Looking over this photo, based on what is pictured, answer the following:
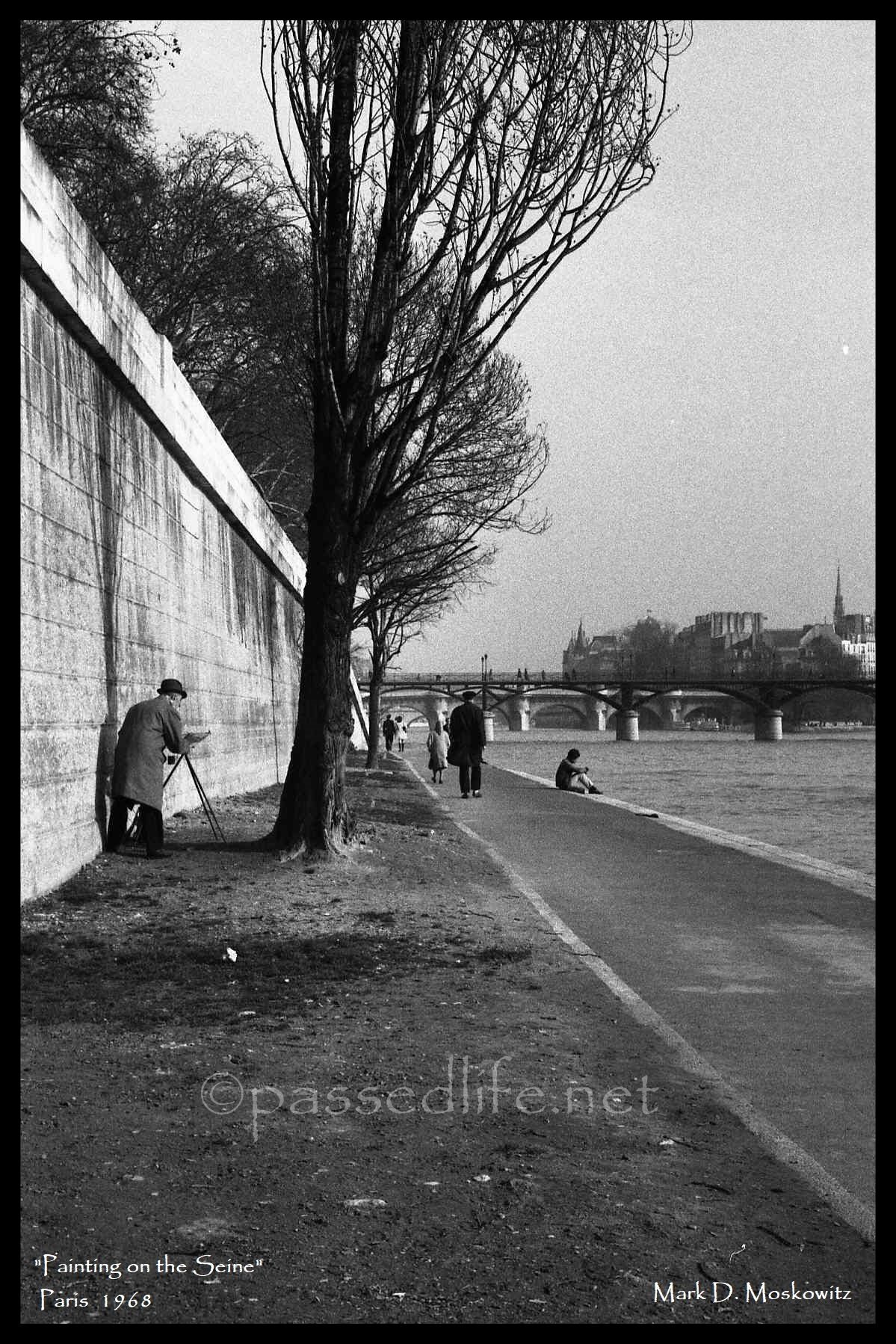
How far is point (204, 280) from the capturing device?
2583 centimetres

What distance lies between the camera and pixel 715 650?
38.1m

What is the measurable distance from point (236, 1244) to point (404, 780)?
24926 millimetres

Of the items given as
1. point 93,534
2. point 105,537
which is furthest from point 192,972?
point 105,537

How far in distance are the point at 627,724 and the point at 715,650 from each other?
218ft

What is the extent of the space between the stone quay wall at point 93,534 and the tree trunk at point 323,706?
1412 mm

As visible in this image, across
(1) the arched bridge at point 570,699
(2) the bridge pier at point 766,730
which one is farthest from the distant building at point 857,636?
(1) the arched bridge at point 570,699

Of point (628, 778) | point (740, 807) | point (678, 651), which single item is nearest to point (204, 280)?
point (740, 807)

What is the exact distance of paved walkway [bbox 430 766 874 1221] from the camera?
2.07 metres

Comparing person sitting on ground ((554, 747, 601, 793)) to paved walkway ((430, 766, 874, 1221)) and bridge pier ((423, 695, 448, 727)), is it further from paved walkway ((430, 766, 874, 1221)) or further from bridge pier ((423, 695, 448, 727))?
bridge pier ((423, 695, 448, 727))

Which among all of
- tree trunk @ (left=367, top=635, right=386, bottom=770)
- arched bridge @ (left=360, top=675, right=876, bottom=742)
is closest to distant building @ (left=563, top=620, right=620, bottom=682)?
arched bridge @ (left=360, top=675, right=876, bottom=742)

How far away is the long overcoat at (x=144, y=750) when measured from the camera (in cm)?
909

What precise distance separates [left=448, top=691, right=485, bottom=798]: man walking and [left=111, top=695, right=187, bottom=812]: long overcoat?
10900 mm
